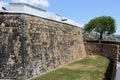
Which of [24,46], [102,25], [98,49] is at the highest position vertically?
[102,25]

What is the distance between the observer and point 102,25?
48719 mm

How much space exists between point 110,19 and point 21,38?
3559cm

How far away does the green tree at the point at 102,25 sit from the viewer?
159 feet

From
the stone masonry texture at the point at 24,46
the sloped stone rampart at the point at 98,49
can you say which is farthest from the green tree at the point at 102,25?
the stone masonry texture at the point at 24,46

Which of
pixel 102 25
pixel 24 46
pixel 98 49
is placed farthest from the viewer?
→ pixel 102 25

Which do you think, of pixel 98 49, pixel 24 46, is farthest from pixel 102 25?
pixel 24 46

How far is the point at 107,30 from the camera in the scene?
159 ft

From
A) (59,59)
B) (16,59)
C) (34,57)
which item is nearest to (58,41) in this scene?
(59,59)

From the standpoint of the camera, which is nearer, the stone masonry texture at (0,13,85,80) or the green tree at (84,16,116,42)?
the stone masonry texture at (0,13,85,80)

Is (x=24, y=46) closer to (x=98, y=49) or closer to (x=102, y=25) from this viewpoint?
(x=98, y=49)

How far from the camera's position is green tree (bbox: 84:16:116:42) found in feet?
159

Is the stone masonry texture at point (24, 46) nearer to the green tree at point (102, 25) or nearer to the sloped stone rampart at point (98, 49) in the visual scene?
the sloped stone rampart at point (98, 49)

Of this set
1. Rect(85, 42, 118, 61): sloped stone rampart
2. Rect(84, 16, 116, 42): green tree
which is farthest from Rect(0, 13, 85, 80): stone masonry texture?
Rect(84, 16, 116, 42): green tree

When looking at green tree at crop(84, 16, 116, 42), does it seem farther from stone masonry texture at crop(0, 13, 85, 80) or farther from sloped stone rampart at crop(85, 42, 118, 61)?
stone masonry texture at crop(0, 13, 85, 80)
